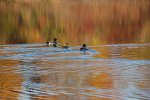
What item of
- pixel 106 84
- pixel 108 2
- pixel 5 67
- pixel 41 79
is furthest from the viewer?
pixel 108 2

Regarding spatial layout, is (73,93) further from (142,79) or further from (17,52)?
(17,52)

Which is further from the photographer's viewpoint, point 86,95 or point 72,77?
point 72,77

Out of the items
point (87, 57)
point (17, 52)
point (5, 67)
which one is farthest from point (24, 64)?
point (17, 52)

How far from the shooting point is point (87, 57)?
1515 inches

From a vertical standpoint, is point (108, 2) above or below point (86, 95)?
above

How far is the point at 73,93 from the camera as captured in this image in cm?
2234

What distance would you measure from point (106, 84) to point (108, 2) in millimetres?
146379

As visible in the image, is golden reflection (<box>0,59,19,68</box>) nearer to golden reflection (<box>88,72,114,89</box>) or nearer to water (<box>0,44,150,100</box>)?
water (<box>0,44,150,100</box>)

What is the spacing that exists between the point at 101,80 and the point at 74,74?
115 inches

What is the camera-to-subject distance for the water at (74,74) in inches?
873

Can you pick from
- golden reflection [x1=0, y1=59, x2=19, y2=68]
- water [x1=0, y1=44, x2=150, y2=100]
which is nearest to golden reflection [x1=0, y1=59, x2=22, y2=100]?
water [x1=0, y1=44, x2=150, y2=100]

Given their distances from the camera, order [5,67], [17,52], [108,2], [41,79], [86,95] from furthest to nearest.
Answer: [108,2]
[17,52]
[5,67]
[41,79]
[86,95]

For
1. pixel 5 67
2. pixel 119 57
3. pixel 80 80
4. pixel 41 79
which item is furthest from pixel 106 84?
pixel 119 57

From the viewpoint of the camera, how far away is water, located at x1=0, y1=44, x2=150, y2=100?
22172mm
